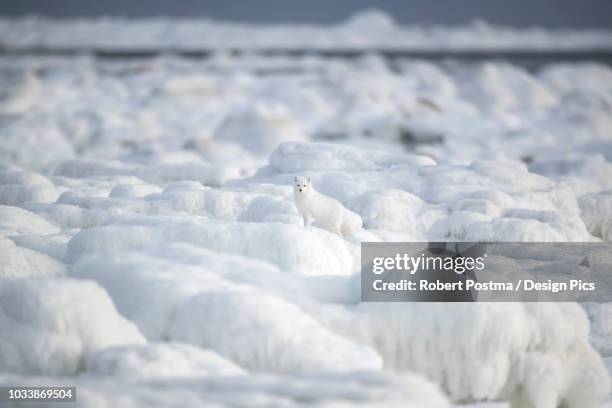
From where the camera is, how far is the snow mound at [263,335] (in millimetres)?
7223

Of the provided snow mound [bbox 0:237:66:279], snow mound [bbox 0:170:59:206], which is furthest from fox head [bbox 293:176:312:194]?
snow mound [bbox 0:170:59:206]

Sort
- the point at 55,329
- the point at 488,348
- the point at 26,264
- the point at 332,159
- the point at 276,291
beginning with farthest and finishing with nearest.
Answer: the point at 332,159
the point at 26,264
the point at 276,291
the point at 488,348
the point at 55,329

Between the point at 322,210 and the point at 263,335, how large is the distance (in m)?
3.83

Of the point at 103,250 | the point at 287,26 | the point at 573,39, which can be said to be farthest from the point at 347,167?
the point at 573,39

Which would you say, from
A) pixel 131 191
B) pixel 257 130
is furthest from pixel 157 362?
pixel 257 130

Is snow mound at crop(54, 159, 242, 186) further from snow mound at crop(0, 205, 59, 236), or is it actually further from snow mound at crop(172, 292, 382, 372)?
snow mound at crop(172, 292, 382, 372)

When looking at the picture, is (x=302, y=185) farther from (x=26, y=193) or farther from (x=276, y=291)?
(x=26, y=193)

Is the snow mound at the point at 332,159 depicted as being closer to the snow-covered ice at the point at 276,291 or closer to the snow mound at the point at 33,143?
the snow-covered ice at the point at 276,291

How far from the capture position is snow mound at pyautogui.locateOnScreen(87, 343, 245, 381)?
21.7 ft

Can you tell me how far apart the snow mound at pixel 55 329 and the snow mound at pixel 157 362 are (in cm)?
25

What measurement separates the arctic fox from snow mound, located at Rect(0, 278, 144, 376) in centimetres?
377

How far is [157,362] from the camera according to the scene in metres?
6.76

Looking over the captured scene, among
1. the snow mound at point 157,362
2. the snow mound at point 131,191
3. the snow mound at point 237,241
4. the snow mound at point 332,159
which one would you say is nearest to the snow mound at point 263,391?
the snow mound at point 157,362

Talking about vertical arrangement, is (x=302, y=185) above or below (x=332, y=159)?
below
